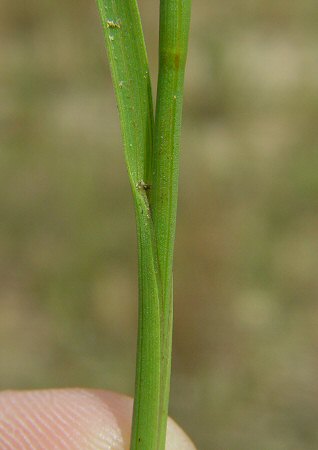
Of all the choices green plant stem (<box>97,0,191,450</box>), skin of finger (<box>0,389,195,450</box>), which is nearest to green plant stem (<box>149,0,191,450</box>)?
green plant stem (<box>97,0,191,450</box>)

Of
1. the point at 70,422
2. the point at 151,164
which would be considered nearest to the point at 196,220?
the point at 70,422

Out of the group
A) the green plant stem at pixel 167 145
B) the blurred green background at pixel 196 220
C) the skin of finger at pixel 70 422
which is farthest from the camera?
the blurred green background at pixel 196 220

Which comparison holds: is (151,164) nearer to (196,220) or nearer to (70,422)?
(70,422)

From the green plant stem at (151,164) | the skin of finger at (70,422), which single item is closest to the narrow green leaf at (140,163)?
the green plant stem at (151,164)

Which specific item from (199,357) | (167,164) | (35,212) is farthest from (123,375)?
(167,164)

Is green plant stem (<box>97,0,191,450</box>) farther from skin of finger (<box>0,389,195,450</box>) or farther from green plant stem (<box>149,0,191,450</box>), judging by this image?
skin of finger (<box>0,389,195,450</box>)

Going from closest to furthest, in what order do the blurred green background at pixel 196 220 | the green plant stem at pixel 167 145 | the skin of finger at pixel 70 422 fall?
the green plant stem at pixel 167 145 < the skin of finger at pixel 70 422 < the blurred green background at pixel 196 220

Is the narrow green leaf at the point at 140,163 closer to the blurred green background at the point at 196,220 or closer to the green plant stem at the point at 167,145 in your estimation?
the green plant stem at the point at 167,145
